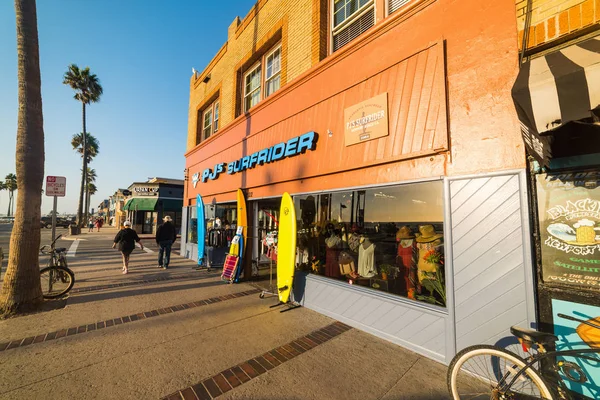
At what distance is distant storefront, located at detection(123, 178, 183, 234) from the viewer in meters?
26.4

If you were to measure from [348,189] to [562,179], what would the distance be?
2744 millimetres

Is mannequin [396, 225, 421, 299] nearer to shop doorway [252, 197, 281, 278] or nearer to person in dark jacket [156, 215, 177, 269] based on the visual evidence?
shop doorway [252, 197, 281, 278]

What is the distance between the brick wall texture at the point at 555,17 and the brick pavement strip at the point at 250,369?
4.74m

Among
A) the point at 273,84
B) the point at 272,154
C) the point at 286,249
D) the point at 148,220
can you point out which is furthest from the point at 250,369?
the point at 148,220

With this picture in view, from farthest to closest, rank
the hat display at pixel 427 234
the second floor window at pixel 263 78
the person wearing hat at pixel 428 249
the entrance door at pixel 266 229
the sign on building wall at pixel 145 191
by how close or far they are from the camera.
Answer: the sign on building wall at pixel 145 191, the second floor window at pixel 263 78, the entrance door at pixel 266 229, the hat display at pixel 427 234, the person wearing hat at pixel 428 249

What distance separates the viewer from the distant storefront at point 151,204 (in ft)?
86.6

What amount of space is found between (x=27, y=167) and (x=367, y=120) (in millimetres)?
6557

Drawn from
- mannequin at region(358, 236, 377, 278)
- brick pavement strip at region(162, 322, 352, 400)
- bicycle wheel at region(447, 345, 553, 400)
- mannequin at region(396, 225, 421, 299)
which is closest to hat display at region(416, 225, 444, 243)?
mannequin at region(396, 225, 421, 299)

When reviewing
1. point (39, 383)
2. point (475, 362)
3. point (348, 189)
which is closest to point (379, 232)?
point (348, 189)

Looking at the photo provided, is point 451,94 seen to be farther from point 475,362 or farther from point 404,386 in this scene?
point 404,386

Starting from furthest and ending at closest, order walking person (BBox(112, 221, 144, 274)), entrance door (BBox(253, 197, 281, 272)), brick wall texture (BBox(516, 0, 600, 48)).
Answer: walking person (BBox(112, 221, 144, 274))
entrance door (BBox(253, 197, 281, 272))
brick wall texture (BBox(516, 0, 600, 48))

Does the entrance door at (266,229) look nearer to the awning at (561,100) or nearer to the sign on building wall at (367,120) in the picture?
the sign on building wall at (367,120)

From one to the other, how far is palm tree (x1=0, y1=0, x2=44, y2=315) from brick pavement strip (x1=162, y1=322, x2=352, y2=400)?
454 centimetres

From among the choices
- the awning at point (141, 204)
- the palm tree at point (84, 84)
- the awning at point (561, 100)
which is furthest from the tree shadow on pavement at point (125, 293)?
the palm tree at point (84, 84)
